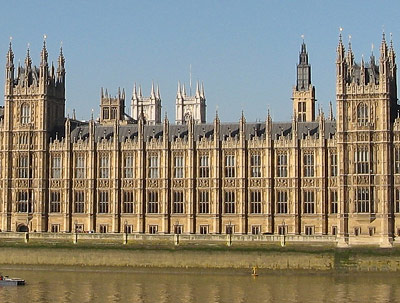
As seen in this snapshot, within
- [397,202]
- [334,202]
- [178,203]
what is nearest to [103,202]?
[178,203]

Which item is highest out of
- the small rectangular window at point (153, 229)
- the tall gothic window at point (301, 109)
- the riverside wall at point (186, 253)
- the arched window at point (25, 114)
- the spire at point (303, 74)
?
the spire at point (303, 74)

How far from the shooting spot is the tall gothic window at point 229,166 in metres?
114

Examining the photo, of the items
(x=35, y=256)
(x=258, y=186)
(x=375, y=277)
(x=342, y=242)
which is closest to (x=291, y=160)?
(x=258, y=186)

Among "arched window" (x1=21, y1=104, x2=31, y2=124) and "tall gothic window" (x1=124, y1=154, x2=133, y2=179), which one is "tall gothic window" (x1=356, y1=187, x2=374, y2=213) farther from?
"arched window" (x1=21, y1=104, x2=31, y2=124)

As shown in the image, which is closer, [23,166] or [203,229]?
[203,229]

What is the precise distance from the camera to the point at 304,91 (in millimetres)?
173625

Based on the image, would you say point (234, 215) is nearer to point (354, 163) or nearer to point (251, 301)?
point (354, 163)

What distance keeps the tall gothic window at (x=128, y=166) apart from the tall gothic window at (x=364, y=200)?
2767cm

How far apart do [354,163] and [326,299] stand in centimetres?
2433

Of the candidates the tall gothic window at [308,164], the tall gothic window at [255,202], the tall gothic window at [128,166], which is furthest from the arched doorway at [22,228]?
the tall gothic window at [308,164]

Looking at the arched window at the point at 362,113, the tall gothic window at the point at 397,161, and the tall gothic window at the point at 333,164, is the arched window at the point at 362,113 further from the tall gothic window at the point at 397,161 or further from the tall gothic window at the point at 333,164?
the tall gothic window at the point at 333,164

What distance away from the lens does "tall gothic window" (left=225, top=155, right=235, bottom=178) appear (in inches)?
4469

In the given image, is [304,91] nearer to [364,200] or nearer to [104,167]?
[104,167]

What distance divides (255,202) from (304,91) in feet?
211
